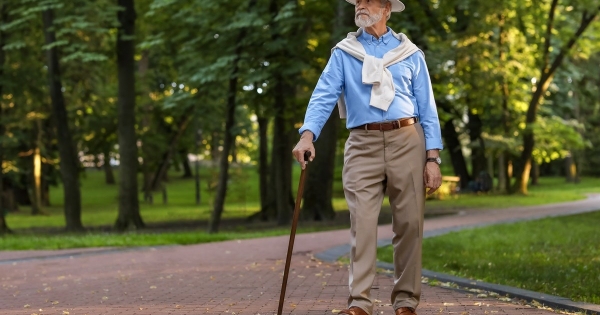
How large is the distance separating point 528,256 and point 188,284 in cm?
472

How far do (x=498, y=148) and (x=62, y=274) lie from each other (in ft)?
96.3

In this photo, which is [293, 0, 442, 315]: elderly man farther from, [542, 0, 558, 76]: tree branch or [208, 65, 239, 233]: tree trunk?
[542, 0, 558, 76]: tree branch

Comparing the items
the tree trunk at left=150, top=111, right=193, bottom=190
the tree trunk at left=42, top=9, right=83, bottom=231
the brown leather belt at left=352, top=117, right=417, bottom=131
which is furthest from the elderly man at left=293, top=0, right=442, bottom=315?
the tree trunk at left=150, top=111, right=193, bottom=190

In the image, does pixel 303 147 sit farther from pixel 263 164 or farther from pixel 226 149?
pixel 263 164

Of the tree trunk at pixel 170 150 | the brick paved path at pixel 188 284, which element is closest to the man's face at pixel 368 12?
the brick paved path at pixel 188 284

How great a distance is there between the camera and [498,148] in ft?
133

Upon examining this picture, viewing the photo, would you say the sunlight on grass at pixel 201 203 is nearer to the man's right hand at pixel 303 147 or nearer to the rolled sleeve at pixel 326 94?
the rolled sleeve at pixel 326 94

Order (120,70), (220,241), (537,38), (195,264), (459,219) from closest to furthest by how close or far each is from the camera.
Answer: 1. (195,264)
2. (220,241)
3. (459,219)
4. (120,70)
5. (537,38)

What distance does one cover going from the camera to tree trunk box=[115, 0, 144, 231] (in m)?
26.4

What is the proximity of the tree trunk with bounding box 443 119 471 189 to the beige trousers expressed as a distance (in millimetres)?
37442

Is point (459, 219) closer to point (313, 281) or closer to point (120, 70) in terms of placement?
point (120, 70)

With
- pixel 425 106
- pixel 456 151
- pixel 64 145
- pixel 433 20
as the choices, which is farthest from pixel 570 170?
pixel 425 106

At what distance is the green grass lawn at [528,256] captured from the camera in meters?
10.2

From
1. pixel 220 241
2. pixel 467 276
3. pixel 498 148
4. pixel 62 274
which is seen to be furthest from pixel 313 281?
pixel 498 148
